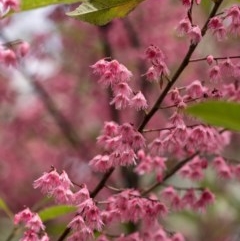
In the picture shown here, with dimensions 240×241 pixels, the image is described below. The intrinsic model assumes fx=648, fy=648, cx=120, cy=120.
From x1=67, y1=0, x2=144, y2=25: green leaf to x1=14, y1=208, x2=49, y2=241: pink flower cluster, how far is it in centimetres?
40

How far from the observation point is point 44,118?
3322 millimetres

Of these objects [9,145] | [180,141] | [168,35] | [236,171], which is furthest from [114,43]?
[180,141]

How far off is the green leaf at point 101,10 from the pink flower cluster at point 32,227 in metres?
0.40

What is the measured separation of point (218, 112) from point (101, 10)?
1.34ft

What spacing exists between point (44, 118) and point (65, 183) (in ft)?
6.84

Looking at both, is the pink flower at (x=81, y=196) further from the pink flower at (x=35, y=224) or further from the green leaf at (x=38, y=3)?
the green leaf at (x=38, y=3)

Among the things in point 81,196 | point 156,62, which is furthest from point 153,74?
point 81,196

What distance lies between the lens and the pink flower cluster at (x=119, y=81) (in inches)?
49.4

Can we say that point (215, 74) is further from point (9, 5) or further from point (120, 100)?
point (9, 5)

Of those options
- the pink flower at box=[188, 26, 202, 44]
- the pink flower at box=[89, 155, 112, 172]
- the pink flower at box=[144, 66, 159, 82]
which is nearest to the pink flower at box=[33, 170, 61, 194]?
the pink flower at box=[89, 155, 112, 172]

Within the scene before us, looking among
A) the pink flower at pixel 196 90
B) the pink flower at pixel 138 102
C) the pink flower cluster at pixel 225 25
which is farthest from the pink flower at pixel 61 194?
the pink flower cluster at pixel 225 25

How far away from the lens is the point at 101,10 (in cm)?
132

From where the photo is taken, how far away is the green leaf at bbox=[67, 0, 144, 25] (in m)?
1.29

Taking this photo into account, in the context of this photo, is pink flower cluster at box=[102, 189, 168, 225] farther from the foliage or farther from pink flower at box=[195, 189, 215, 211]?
pink flower at box=[195, 189, 215, 211]
